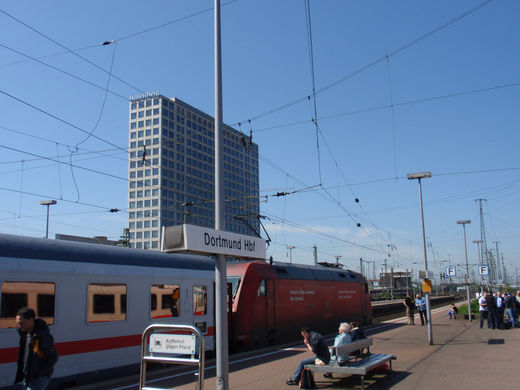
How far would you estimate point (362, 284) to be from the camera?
26.7 metres

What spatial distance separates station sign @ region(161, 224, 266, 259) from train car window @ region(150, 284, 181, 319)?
620 cm

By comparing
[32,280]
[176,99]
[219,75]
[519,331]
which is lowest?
[519,331]

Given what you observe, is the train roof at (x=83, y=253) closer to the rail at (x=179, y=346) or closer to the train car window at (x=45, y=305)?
the train car window at (x=45, y=305)

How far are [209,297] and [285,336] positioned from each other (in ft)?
15.4

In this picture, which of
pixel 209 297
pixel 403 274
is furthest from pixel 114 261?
pixel 403 274

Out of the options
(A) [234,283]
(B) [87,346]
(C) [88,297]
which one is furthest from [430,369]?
(C) [88,297]

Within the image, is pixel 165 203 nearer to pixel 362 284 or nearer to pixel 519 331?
pixel 362 284

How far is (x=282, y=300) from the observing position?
1825 centimetres

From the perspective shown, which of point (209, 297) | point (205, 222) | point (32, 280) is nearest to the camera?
point (32, 280)

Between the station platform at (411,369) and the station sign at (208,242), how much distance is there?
3.93 m

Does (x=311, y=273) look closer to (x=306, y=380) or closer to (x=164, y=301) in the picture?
(x=164, y=301)

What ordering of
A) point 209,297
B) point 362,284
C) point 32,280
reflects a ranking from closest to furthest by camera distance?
point 32,280 → point 209,297 → point 362,284

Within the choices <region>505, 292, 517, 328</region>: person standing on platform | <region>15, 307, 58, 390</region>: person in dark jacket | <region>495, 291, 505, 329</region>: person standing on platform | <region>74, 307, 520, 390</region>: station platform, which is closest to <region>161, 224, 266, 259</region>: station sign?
<region>15, 307, 58, 390</region>: person in dark jacket

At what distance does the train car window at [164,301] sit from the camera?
12812 millimetres
